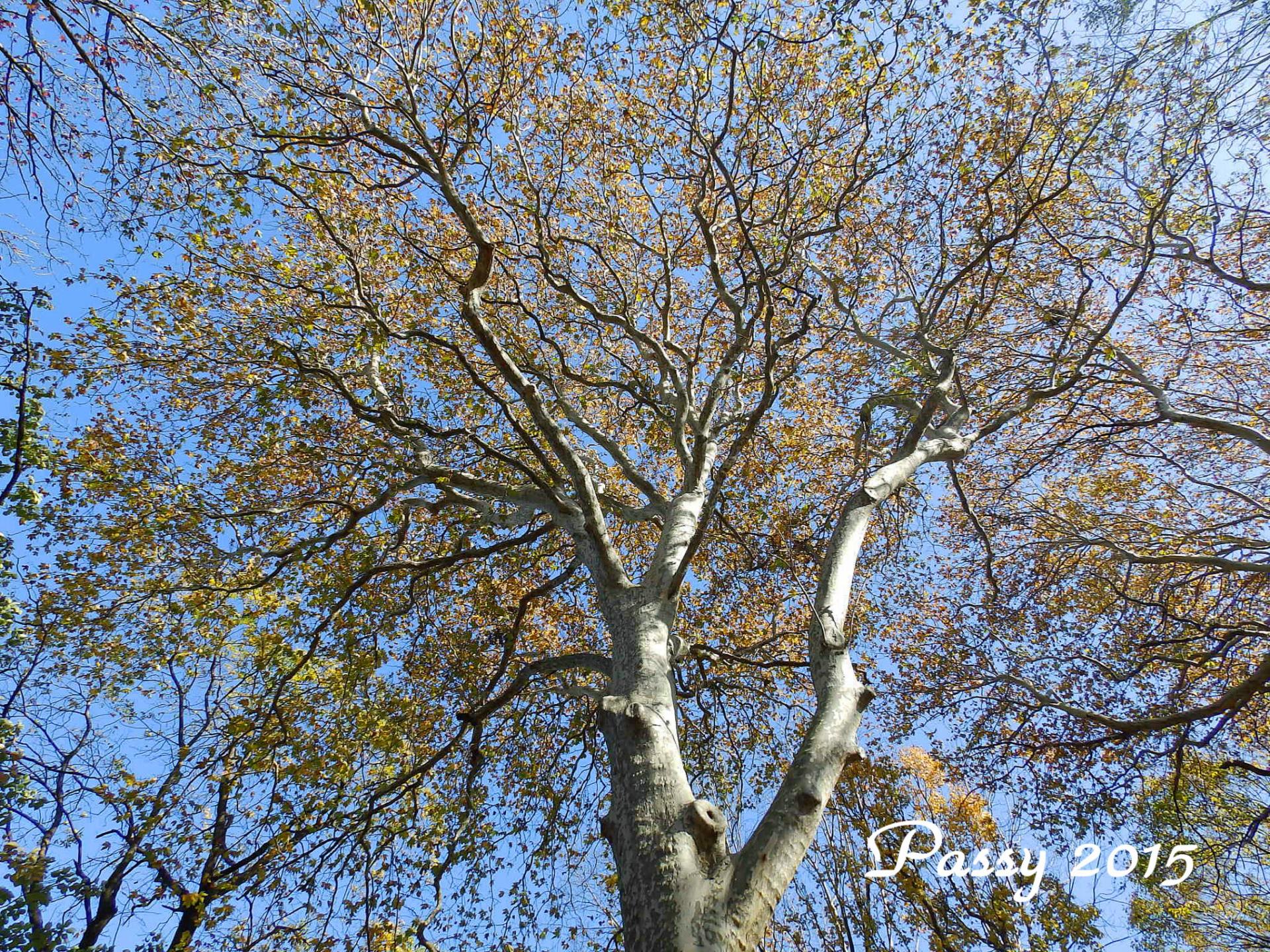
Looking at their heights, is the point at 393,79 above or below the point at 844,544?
above

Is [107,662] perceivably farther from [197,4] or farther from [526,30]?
[526,30]

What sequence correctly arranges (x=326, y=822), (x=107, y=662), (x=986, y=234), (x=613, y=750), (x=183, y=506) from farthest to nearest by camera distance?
(x=986, y=234)
(x=107, y=662)
(x=183, y=506)
(x=326, y=822)
(x=613, y=750)

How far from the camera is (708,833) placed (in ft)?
10.8

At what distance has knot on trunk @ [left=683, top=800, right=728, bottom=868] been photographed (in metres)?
3.25

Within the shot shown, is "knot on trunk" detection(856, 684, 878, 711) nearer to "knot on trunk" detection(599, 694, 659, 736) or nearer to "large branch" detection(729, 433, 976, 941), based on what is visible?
"large branch" detection(729, 433, 976, 941)

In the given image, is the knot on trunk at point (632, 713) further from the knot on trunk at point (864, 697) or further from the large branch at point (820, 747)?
the knot on trunk at point (864, 697)

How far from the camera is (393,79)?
8.14 metres

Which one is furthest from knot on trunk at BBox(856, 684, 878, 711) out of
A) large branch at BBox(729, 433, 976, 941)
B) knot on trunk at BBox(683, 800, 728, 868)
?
knot on trunk at BBox(683, 800, 728, 868)

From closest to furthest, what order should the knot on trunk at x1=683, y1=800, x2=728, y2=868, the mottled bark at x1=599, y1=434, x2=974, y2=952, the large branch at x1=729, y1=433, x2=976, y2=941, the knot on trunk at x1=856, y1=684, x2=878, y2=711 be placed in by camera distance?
the mottled bark at x1=599, y1=434, x2=974, y2=952, the large branch at x1=729, y1=433, x2=976, y2=941, the knot on trunk at x1=683, y1=800, x2=728, y2=868, the knot on trunk at x1=856, y1=684, x2=878, y2=711


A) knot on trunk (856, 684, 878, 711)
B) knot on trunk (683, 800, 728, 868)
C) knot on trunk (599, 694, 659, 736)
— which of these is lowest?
knot on trunk (683, 800, 728, 868)

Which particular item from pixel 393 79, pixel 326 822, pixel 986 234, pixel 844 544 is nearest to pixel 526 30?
pixel 393 79

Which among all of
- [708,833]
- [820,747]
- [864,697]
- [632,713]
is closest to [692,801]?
[708,833]

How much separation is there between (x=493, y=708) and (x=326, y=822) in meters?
1.86

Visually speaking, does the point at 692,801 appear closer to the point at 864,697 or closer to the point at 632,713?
the point at 632,713
